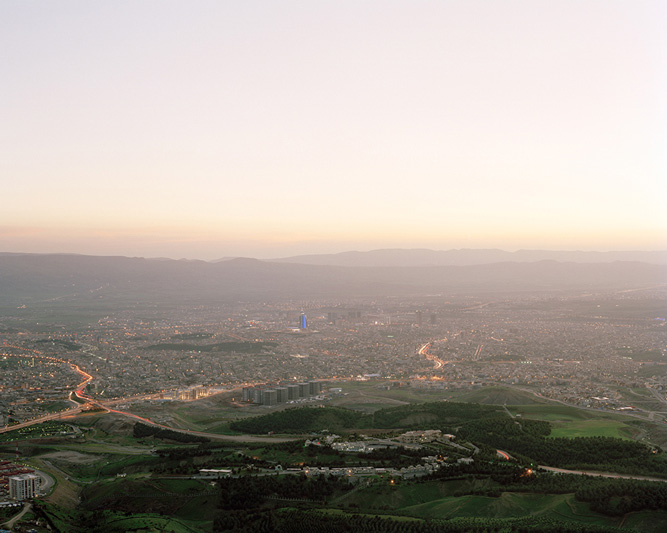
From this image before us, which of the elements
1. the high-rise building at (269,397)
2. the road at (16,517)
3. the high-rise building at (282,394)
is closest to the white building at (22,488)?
the road at (16,517)

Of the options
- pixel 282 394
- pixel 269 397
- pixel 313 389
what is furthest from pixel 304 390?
pixel 269 397

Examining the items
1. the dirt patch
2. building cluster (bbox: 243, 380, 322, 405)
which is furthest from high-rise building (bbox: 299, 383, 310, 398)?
the dirt patch

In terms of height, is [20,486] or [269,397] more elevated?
[20,486]

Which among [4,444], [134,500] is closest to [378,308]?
[4,444]

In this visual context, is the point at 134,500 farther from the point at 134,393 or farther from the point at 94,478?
the point at 134,393

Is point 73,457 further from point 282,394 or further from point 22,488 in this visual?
point 282,394
